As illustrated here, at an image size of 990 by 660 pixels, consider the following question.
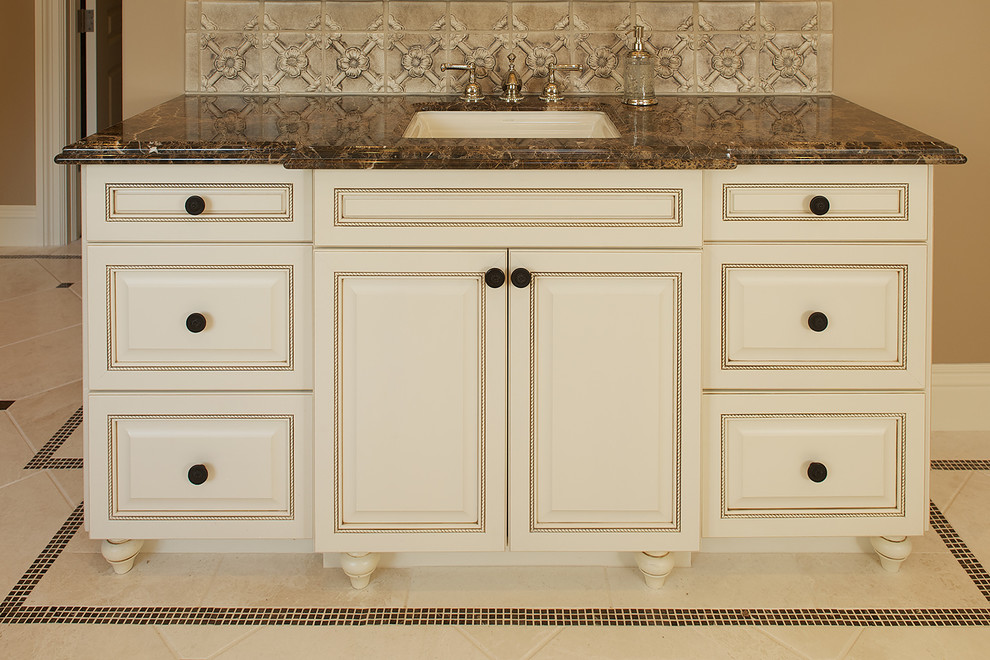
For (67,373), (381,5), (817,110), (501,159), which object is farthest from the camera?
(67,373)

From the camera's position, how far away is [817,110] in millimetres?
2236

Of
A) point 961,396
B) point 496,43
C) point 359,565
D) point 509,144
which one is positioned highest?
point 496,43

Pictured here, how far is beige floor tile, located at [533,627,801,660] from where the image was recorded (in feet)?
5.91

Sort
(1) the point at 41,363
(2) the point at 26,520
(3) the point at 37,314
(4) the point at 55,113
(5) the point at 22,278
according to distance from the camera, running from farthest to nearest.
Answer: (4) the point at 55,113
(5) the point at 22,278
(3) the point at 37,314
(1) the point at 41,363
(2) the point at 26,520

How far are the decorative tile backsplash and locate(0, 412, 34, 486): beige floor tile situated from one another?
102cm

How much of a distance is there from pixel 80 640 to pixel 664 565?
1.06 metres

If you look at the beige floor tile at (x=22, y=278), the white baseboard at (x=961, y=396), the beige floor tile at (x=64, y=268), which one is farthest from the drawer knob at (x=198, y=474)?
the beige floor tile at (x=64, y=268)

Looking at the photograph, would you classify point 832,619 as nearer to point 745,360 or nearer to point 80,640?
point 745,360

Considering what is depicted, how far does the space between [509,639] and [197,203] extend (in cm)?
94

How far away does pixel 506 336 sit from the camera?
1.88 m

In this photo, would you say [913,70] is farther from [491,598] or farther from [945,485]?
[491,598]

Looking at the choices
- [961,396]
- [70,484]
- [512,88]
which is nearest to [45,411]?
[70,484]

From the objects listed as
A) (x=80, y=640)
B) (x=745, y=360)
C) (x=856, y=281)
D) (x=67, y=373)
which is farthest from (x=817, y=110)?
(x=67, y=373)

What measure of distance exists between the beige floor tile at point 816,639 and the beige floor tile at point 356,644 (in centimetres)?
53
